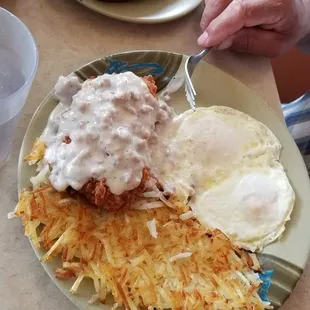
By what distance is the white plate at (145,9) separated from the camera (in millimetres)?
1709

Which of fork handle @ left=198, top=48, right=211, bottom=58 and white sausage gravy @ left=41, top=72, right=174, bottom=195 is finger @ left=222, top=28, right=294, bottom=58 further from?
white sausage gravy @ left=41, top=72, right=174, bottom=195

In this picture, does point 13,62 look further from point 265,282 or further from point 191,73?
point 265,282

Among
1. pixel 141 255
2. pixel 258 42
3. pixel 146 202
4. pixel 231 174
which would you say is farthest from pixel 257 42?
pixel 141 255

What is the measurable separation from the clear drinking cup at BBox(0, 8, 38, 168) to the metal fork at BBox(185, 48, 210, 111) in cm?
49

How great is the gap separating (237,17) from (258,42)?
0.14m

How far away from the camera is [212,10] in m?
1.72

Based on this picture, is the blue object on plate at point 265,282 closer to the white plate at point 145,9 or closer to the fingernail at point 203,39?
the fingernail at point 203,39

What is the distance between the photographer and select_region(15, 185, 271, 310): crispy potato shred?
1.21 meters

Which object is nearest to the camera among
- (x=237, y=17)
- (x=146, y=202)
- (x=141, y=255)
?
(x=141, y=255)

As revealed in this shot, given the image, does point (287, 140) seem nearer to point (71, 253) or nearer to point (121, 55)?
point (121, 55)

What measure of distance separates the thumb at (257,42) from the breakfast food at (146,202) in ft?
1.23

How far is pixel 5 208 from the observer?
4.38 ft

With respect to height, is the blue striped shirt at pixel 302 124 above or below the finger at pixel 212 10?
below

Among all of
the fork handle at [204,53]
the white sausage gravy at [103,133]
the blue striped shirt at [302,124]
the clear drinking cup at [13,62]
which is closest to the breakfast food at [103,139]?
the white sausage gravy at [103,133]
